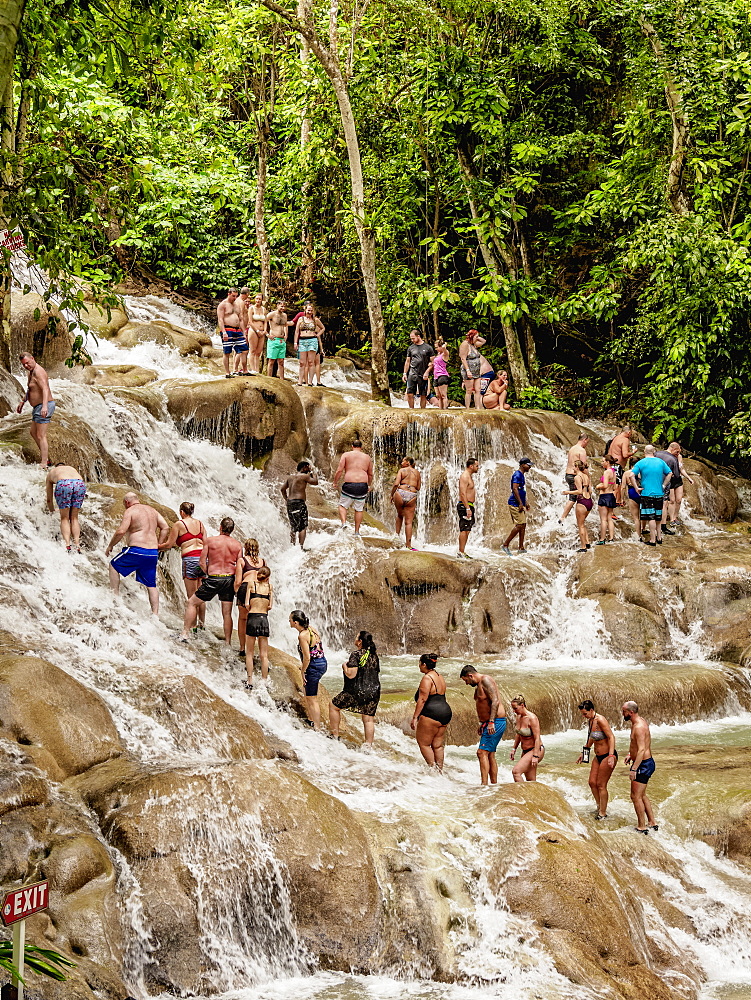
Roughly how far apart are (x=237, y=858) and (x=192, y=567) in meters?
4.74

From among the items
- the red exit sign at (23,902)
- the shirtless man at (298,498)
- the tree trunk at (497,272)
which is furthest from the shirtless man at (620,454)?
the red exit sign at (23,902)

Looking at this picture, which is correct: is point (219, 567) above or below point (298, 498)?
below

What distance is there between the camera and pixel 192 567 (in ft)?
37.6

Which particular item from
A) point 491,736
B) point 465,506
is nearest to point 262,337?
point 465,506

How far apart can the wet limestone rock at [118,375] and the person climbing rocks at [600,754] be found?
38.8 feet

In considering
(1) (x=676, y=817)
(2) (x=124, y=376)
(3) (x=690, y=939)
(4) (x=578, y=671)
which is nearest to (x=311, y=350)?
(2) (x=124, y=376)

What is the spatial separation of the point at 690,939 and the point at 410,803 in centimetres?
253

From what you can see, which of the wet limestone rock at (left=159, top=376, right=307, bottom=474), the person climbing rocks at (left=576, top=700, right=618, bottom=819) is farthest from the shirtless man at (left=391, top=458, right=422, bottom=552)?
the person climbing rocks at (left=576, top=700, right=618, bottom=819)

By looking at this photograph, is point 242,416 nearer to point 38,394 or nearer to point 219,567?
point 38,394

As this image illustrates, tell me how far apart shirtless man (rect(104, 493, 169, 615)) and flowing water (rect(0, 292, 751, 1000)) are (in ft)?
1.09

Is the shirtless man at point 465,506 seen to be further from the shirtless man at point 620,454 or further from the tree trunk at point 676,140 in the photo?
the tree trunk at point 676,140

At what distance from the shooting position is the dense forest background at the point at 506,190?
21.1 meters

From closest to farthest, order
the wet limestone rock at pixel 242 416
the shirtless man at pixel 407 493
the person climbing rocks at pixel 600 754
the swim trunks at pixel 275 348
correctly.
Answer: the person climbing rocks at pixel 600 754 → the shirtless man at pixel 407 493 → the wet limestone rock at pixel 242 416 → the swim trunks at pixel 275 348

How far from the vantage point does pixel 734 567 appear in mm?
15250
